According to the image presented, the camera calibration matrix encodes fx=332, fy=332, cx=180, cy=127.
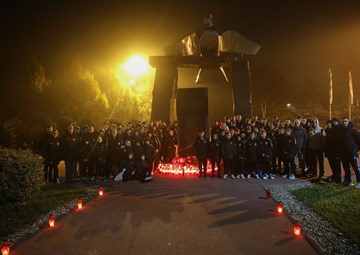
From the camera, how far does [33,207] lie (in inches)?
343

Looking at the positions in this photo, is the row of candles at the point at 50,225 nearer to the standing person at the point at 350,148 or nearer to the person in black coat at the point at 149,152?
the person in black coat at the point at 149,152

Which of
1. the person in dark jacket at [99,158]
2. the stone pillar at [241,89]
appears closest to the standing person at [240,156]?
the person in dark jacket at [99,158]

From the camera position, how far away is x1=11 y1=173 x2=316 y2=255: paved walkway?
5.73 m

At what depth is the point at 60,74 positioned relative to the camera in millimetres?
28156

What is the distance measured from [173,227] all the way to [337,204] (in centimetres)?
451

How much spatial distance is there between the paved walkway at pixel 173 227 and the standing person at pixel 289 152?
3.15 metres

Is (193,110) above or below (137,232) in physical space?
above

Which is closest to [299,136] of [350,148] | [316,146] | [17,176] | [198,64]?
[316,146]

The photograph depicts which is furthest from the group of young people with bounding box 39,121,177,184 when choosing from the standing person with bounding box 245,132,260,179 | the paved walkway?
the standing person with bounding box 245,132,260,179

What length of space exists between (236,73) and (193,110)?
4709 mm

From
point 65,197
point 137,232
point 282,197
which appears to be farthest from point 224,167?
point 137,232

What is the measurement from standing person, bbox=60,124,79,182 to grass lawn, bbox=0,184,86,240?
1.37 m

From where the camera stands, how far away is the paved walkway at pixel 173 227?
5.73 m

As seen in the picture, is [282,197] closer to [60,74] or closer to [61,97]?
[61,97]
